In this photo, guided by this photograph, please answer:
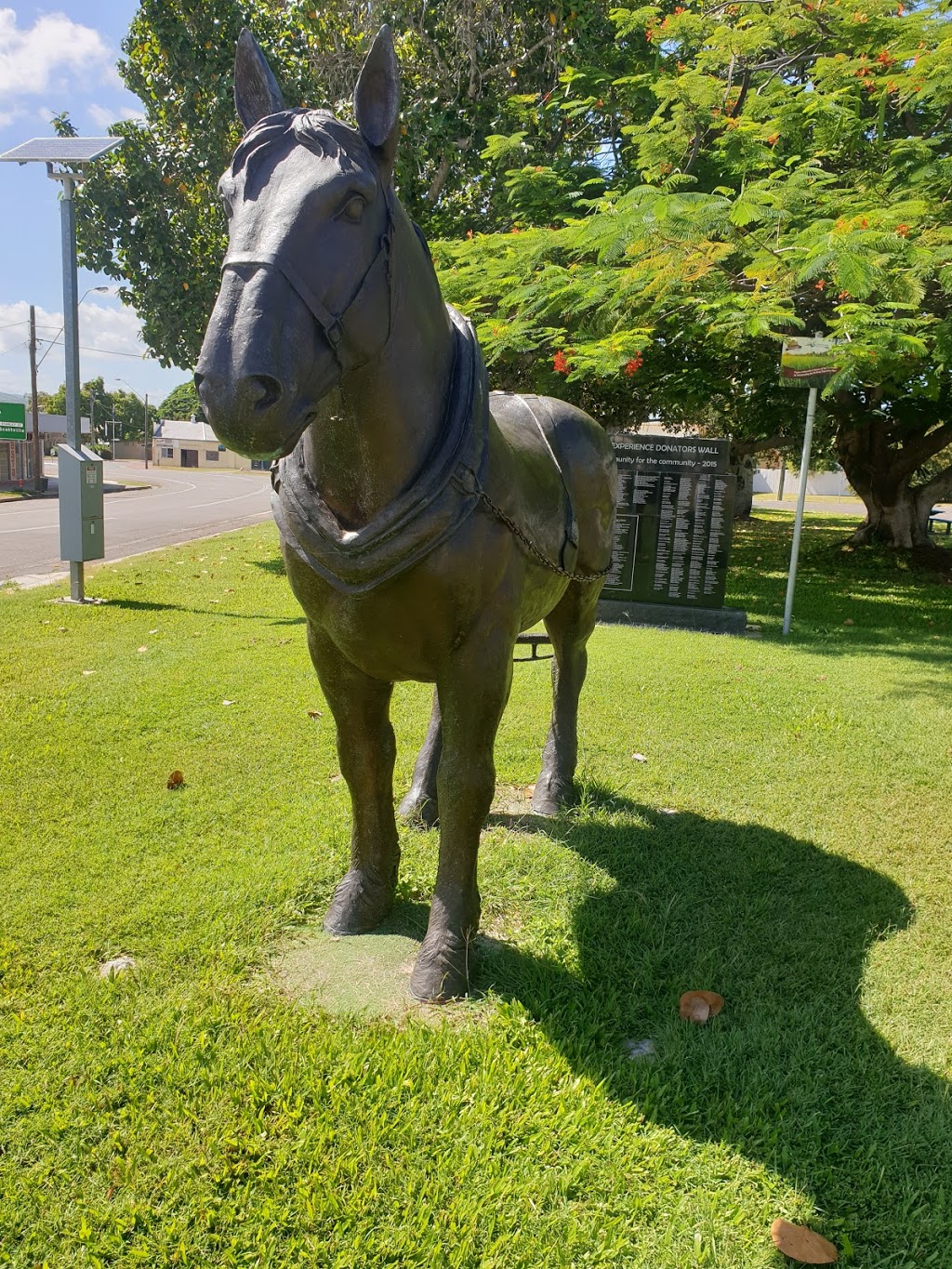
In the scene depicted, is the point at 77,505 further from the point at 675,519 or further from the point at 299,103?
the point at 299,103

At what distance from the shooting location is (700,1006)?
2953mm

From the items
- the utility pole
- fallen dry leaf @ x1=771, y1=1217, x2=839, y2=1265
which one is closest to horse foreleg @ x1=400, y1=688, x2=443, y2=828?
fallen dry leaf @ x1=771, y1=1217, x2=839, y2=1265

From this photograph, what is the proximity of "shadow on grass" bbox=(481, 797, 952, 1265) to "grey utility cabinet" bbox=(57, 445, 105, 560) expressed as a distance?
704cm

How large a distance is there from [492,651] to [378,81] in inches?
57.8

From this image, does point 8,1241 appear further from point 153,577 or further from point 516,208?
point 516,208

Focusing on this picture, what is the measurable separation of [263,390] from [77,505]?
337 inches

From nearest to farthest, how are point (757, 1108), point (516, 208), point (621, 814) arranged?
point (757, 1108) → point (621, 814) → point (516, 208)

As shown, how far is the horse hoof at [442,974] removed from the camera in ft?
9.39

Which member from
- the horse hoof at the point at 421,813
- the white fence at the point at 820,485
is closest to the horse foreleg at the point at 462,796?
the horse hoof at the point at 421,813

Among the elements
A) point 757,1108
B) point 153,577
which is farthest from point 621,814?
point 153,577

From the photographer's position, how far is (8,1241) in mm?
1997

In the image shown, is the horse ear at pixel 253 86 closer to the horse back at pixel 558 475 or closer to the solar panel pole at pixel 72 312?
the horse back at pixel 558 475

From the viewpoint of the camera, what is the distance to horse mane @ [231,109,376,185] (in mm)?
1952

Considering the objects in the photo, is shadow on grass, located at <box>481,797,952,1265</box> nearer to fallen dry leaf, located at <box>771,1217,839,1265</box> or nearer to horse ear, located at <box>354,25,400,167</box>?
fallen dry leaf, located at <box>771,1217,839,1265</box>
